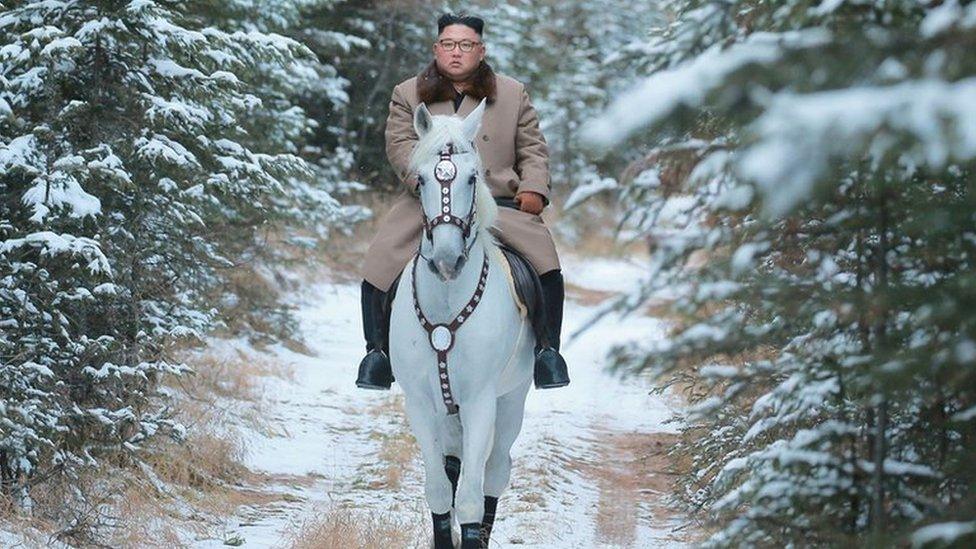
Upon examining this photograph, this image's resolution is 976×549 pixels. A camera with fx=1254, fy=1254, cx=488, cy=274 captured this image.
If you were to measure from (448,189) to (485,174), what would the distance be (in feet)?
4.29

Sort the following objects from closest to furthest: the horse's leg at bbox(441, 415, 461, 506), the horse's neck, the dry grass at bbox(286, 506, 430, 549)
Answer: the horse's neck < the horse's leg at bbox(441, 415, 461, 506) < the dry grass at bbox(286, 506, 430, 549)

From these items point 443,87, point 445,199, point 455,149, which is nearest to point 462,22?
point 443,87

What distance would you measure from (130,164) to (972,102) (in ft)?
20.2

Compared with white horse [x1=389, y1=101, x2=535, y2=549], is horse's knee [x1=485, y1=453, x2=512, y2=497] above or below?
below

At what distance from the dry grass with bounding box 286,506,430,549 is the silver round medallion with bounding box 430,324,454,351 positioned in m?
1.29

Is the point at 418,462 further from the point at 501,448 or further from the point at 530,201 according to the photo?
the point at 530,201

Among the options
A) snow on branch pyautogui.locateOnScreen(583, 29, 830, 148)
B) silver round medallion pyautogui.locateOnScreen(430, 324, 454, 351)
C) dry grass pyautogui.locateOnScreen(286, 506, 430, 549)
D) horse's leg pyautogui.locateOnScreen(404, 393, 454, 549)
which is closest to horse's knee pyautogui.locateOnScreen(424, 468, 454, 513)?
horse's leg pyautogui.locateOnScreen(404, 393, 454, 549)

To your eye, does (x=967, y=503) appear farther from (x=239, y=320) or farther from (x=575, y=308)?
(x=575, y=308)

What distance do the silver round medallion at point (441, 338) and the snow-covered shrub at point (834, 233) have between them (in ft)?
6.49

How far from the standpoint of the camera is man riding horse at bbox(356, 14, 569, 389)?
6695 millimetres

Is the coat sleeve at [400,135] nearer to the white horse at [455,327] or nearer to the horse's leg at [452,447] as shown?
the white horse at [455,327]

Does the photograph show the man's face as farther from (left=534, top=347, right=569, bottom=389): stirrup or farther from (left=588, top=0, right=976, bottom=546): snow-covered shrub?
(left=588, top=0, right=976, bottom=546): snow-covered shrub

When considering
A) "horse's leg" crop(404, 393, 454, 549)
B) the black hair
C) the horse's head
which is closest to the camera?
the horse's head

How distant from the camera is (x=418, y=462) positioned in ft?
31.7
